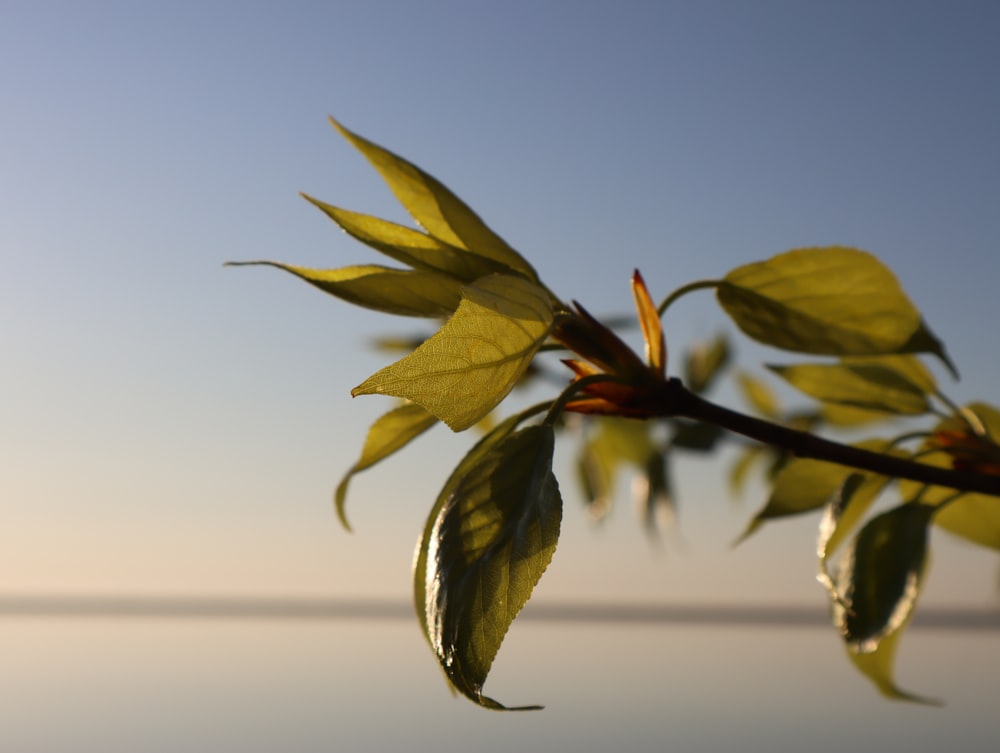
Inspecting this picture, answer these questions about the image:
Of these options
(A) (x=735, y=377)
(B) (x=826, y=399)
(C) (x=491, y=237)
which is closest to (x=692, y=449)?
(A) (x=735, y=377)

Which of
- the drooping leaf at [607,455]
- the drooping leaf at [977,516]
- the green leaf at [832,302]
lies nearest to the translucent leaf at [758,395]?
the drooping leaf at [607,455]

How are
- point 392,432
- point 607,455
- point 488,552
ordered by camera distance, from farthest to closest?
point 607,455
point 392,432
point 488,552

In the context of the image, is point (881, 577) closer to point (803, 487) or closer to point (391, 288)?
point (803, 487)

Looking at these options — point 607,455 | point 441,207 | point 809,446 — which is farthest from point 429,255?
point 607,455

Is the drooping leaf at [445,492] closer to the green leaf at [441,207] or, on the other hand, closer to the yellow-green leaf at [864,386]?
the green leaf at [441,207]

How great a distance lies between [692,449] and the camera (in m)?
0.86

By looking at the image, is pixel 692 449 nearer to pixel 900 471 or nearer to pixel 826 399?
pixel 826 399

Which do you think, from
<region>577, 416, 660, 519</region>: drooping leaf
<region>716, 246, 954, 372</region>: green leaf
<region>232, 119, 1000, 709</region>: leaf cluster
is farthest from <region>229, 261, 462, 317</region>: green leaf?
<region>577, 416, 660, 519</region>: drooping leaf

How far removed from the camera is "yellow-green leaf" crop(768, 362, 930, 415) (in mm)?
422

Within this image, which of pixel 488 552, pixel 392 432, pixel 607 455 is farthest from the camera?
pixel 607 455

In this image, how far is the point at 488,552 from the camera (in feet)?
0.85

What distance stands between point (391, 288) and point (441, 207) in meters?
0.03

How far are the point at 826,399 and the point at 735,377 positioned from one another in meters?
0.63

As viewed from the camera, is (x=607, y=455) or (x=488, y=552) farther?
(x=607, y=455)
